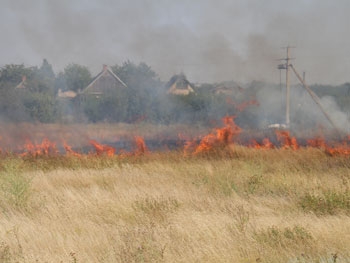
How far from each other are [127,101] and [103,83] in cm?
694

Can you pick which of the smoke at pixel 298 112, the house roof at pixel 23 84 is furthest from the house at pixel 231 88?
the house roof at pixel 23 84

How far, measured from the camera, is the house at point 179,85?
31492 mm

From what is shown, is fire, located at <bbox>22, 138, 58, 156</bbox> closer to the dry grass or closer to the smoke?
the dry grass

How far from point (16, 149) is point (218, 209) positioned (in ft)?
41.9

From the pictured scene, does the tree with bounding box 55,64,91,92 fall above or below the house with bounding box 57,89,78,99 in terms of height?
above

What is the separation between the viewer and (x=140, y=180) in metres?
11.8

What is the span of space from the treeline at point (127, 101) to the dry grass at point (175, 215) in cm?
1302

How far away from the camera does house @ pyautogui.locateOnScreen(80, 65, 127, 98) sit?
32312 mm

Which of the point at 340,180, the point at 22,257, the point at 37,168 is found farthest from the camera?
the point at 37,168

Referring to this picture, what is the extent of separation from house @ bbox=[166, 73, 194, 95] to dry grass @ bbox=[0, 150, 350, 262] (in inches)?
701

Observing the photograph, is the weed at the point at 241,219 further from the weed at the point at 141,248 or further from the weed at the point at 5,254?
the weed at the point at 5,254

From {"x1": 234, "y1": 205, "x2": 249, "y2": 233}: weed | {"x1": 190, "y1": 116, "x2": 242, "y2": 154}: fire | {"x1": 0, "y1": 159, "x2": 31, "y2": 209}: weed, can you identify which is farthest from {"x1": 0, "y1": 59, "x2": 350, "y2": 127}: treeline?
{"x1": 234, "y1": 205, "x2": 249, "y2": 233}: weed

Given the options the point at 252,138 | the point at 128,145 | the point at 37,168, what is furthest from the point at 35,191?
the point at 252,138

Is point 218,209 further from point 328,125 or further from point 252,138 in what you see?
point 328,125
